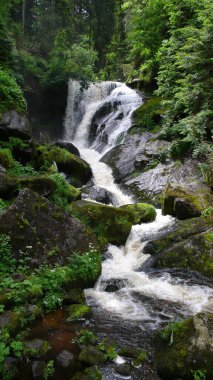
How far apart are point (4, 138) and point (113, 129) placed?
10.2 m

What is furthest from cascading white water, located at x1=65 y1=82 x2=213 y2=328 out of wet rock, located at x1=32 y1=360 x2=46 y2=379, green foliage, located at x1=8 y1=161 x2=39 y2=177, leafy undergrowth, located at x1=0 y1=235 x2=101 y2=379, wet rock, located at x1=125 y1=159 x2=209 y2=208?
green foliage, located at x1=8 y1=161 x2=39 y2=177

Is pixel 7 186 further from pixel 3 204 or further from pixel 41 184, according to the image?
pixel 41 184

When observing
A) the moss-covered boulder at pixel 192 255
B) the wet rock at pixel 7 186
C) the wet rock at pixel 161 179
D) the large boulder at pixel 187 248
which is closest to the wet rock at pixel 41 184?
the wet rock at pixel 7 186

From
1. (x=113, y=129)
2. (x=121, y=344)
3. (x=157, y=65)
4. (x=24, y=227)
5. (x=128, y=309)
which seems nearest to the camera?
(x=121, y=344)

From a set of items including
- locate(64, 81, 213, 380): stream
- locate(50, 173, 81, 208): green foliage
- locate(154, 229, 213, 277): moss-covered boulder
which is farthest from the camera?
locate(50, 173, 81, 208): green foliage

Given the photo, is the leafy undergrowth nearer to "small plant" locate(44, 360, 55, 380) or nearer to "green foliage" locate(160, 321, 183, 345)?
"small plant" locate(44, 360, 55, 380)

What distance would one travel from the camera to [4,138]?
38.5ft

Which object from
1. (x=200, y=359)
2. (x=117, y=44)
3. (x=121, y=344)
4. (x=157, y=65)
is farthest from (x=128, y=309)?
(x=117, y=44)

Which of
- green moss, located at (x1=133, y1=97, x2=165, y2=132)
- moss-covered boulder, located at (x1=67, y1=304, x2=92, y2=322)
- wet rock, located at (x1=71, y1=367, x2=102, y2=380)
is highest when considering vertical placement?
green moss, located at (x1=133, y1=97, x2=165, y2=132)

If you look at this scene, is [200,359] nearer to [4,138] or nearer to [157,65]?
[4,138]

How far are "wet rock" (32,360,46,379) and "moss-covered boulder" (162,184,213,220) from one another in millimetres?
7084

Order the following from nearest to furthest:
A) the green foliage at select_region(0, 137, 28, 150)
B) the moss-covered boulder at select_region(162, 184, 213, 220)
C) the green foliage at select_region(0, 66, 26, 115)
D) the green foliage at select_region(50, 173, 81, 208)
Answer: the green foliage at select_region(50, 173, 81, 208)
the moss-covered boulder at select_region(162, 184, 213, 220)
the green foliage at select_region(0, 137, 28, 150)
the green foliage at select_region(0, 66, 26, 115)

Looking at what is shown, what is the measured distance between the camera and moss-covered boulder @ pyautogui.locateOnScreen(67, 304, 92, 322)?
6.42 m

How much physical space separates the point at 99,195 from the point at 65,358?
8576mm
